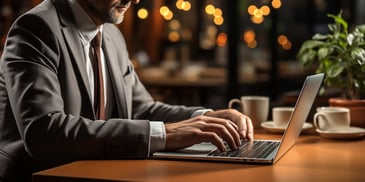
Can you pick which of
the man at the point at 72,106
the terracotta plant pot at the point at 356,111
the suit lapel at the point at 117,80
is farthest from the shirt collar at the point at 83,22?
the terracotta plant pot at the point at 356,111

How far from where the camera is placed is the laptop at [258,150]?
1703mm

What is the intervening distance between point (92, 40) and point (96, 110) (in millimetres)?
254

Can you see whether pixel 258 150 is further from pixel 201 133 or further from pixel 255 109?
pixel 255 109

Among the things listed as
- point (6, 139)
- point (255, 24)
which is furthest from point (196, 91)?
point (6, 139)

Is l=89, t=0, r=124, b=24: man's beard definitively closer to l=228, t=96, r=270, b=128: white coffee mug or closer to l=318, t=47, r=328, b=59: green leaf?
l=228, t=96, r=270, b=128: white coffee mug

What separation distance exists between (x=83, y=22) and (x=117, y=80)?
0.26 meters

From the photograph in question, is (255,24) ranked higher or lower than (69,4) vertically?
lower

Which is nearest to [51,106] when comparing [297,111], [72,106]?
[72,106]

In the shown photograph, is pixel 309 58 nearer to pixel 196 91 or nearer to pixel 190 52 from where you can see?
pixel 196 91

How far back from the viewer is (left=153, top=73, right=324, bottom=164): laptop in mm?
1703

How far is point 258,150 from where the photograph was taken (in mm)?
1848

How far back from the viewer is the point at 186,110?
2385 millimetres

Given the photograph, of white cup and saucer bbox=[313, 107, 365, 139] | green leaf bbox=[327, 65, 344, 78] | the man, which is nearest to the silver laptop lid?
the man

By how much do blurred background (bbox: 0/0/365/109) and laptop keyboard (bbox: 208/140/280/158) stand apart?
4180mm
